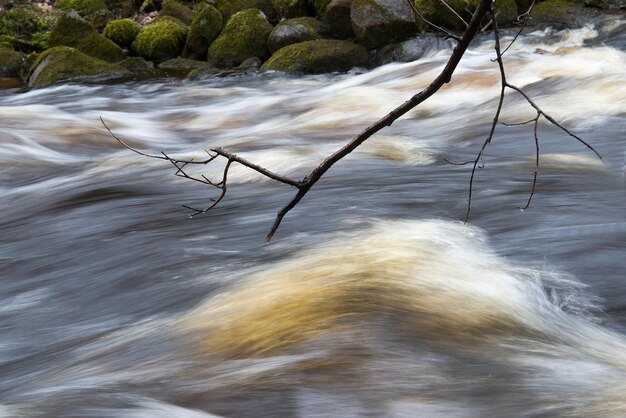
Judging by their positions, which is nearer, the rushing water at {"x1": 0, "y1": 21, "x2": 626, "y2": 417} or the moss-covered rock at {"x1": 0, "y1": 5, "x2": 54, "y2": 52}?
the rushing water at {"x1": 0, "y1": 21, "x2": 626, "y2": 417}

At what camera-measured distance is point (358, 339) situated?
2424mm

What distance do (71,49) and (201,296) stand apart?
948 cm

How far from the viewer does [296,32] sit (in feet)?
37.4

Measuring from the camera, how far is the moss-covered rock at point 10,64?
12523 mm

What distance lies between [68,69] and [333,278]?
368 inches

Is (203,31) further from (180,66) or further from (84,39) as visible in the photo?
(84,39)

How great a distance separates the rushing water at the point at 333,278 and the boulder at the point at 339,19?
438 cm

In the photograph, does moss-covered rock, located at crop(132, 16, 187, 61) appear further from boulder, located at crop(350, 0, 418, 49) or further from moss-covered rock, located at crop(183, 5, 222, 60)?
boulder, located at crop(350, 0, 418, 49)

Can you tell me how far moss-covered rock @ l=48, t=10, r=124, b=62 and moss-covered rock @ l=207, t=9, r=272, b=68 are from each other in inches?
67.7

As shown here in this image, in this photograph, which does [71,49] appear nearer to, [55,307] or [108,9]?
[108,9]

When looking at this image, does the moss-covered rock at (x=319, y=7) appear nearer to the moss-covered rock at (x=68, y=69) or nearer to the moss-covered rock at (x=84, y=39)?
the moss-covered rock at (x=68, y=69)

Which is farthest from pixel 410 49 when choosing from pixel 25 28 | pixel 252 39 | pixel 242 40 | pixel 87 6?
pixel 87 6

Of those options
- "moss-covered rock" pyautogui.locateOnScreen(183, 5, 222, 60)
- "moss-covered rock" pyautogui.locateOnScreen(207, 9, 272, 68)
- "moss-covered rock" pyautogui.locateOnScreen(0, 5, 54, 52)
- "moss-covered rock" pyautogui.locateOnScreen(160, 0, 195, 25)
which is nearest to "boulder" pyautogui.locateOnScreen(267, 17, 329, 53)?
"moss-covered rock" pyautogui.locateOnScreen(207, 9, 272, 68)

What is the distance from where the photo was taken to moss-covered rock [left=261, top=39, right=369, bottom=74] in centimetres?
1065
